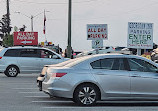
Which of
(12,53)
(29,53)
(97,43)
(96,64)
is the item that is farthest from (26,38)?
(96,64)

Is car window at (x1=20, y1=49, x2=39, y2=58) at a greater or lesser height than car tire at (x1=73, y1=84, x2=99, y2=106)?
greater

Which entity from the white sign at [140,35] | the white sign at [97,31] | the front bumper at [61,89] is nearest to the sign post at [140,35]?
the white sign at [140,35]

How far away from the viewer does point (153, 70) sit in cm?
1376

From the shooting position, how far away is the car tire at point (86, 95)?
524 inches

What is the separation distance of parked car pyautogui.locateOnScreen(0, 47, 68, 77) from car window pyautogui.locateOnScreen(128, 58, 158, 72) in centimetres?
1511

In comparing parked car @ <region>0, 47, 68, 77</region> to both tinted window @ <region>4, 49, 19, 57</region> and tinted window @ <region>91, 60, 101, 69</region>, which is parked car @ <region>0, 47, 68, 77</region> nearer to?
tinted window @ <region>4, 49, 19, 57</region>

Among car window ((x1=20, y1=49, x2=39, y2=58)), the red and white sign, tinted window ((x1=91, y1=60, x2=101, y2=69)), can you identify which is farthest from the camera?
the red and white sign

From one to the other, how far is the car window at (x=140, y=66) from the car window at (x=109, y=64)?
263mm

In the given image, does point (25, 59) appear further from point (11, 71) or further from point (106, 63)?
point (106, 63)

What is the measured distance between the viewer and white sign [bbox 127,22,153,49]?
31.5 metres

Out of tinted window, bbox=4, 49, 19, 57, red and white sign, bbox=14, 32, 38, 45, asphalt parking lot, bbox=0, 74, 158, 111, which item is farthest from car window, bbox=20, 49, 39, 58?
red and white sign, bbox=14, 32, 38, 45

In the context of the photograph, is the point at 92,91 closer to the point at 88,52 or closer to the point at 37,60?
the point at 37,60

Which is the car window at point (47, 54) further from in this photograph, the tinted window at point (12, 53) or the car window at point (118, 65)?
the car window at point (118, 65)

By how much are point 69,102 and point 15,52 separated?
1462cm
